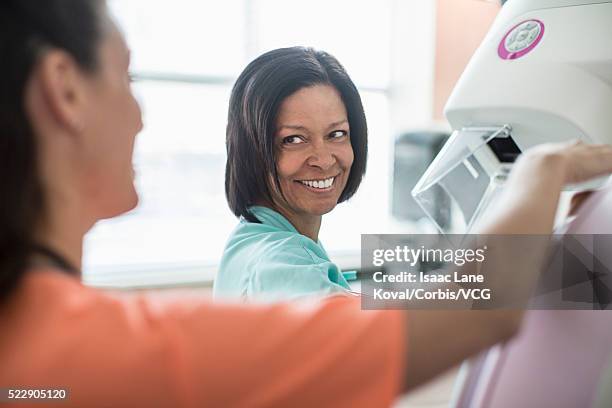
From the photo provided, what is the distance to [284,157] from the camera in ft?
3.48

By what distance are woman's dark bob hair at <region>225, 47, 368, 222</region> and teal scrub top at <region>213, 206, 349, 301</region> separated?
0.06 metres

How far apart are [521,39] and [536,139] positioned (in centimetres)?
17

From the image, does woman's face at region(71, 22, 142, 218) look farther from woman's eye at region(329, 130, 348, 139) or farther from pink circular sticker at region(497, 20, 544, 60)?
pink circular sticker at region(497, 20, 544, 60)

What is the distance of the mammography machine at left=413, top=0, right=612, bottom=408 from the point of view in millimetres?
714

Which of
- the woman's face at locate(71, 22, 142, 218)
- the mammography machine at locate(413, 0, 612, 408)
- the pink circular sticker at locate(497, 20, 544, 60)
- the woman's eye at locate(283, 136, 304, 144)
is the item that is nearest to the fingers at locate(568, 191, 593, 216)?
the mammography machine at locate(413, 0, 612, 408)

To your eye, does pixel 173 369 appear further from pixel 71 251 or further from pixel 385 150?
pixel 385 150

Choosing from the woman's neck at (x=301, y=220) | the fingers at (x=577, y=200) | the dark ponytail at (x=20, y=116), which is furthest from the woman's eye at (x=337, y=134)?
the dark ponytail at (x=20, y=116)

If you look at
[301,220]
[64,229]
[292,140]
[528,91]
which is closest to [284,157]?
[292,140]

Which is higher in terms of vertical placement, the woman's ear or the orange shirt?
the woman's ear

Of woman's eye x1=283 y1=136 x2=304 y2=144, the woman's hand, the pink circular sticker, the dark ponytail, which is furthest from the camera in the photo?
woman's eye x1=283 y1=136 x2=304 y2=144

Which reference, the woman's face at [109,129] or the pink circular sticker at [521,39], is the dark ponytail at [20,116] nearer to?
the woman's face at [109,129]

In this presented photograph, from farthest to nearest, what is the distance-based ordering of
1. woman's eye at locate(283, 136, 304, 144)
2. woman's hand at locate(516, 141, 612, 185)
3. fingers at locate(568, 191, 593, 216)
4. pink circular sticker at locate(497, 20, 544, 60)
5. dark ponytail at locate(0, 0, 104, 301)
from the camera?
woman's eye at locate(283, 136, 304, 144)
pink circular sticker at locate(497, 20, 544, 60)
fingers at locate(568, 191, 593, 216)
woman's hand at locate(516, 141, 612, 185)
dark ponytail at locate(0, 0, 104, 301)

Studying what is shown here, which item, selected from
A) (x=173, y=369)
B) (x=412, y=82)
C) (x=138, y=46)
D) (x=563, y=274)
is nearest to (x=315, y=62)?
(x=563, y=274)

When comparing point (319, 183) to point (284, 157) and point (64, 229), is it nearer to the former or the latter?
point (284, 157)
